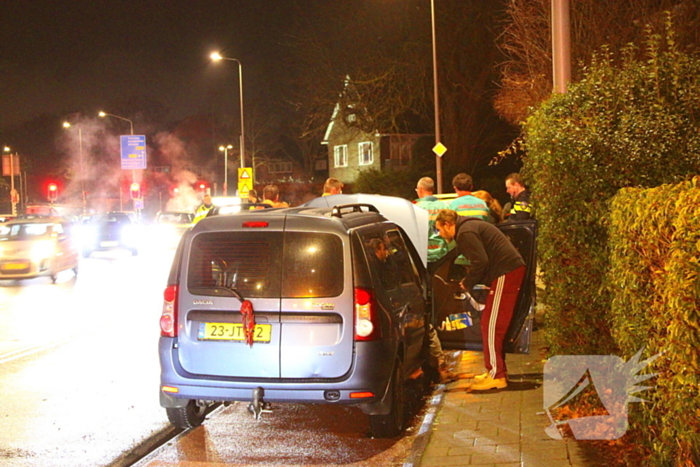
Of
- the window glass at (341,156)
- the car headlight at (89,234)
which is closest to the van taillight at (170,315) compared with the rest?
the car headlight at (89,234)

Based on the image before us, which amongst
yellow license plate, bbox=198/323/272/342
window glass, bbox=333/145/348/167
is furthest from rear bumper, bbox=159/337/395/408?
window glass, bbox=333/145/348/167

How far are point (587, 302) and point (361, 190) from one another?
32.7 meters

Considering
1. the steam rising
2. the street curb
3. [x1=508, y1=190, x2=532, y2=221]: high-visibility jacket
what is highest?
the steam rising

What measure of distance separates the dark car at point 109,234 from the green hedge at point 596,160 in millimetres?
26672

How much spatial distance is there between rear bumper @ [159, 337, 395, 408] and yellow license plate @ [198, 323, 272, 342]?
11.6 inches

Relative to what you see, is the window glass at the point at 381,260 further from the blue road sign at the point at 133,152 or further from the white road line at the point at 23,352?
the blue road sign at the point at 133,152

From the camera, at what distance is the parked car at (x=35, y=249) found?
20.5m

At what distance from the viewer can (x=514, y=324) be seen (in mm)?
8156

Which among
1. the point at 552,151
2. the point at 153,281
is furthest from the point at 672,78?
the point at 153,281

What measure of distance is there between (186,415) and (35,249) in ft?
49.6

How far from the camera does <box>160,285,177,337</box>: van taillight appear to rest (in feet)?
21.4

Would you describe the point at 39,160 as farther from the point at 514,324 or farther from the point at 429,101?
the point at 514,324

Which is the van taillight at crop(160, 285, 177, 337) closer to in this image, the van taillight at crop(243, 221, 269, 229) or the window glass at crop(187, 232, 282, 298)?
the window glass at crop(187, 232, 282, 298)

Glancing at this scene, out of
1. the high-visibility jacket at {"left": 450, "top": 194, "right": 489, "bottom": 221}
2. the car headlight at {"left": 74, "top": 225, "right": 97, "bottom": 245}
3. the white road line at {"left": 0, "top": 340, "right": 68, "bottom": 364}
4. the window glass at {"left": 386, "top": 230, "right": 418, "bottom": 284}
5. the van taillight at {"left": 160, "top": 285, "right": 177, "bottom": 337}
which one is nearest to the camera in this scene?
the van taillight at {"left": 160, "top": 285, "right": 177, "bottom": 337}
